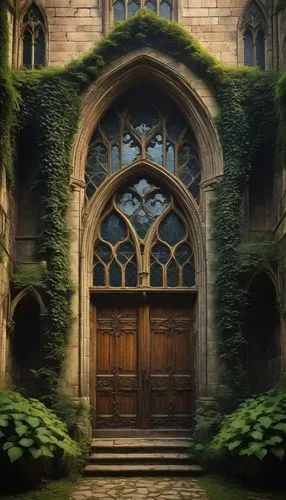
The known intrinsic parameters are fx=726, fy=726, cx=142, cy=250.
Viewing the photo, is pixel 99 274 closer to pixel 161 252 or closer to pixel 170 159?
pixel 161 252

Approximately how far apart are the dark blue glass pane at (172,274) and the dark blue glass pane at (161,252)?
Result: 137mm

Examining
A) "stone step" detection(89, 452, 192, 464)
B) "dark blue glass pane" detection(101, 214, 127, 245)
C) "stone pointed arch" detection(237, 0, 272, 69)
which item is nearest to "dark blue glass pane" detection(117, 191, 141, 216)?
"dark blue glass pane" detection(101, 214, 127, 245)

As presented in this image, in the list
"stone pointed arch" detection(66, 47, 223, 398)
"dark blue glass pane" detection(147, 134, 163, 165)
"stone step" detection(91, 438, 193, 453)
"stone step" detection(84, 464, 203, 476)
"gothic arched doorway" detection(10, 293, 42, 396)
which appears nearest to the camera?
"stone step" detection(84, 464, 203, 476)

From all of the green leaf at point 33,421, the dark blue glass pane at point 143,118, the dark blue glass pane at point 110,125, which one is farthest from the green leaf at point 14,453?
the dark blue glass pane at point 143,118

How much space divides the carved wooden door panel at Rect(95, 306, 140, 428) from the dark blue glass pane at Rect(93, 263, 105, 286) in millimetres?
455

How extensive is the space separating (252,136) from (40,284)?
4352 mm

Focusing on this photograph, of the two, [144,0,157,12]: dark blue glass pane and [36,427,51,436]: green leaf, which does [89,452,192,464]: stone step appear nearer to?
[36,427,51,436]: green leaf

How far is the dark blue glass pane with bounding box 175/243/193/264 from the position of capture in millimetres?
12781

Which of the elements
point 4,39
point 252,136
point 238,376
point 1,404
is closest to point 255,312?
point 238,376

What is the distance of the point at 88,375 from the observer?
39.2ft

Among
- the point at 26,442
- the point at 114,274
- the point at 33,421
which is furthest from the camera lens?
the point at 114,274

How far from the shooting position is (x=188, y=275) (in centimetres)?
1273

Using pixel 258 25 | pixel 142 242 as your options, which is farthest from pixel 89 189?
pixel 258 25

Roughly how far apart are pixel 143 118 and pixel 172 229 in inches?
82.6
